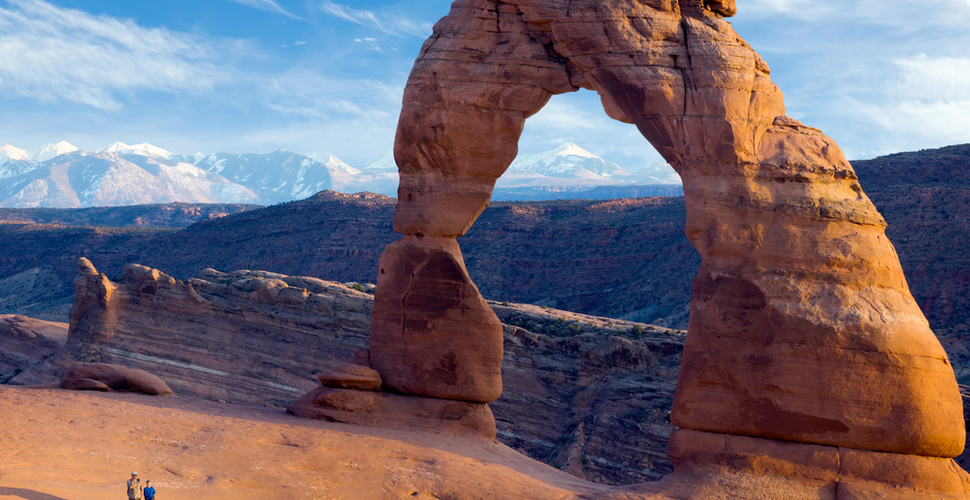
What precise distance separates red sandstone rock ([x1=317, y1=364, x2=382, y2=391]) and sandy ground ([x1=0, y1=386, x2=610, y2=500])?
3.82 ft

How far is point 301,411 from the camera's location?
58.3ft

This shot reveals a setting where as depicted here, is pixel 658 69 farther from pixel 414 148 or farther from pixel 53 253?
pixel 53 253

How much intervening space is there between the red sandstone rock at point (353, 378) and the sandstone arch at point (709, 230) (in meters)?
0.45

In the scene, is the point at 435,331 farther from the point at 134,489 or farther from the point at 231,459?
the point at 134,489

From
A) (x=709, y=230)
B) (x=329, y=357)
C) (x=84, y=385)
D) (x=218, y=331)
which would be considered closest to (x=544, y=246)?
(x=329, y=357)

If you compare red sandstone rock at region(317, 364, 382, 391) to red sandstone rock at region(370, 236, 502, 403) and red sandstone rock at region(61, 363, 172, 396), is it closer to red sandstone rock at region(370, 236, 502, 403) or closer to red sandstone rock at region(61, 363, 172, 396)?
red sandstone rock at region(370, 236, 502, 403)

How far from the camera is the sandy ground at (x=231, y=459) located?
1193 centimetres

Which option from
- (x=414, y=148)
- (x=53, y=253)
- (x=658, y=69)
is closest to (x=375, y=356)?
(x=414, y=148)

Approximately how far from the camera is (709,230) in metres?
14.7

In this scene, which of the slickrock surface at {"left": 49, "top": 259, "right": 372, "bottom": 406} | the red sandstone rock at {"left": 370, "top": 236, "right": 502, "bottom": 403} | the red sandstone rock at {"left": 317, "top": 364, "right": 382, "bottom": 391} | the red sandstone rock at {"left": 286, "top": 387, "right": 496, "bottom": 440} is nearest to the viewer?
the red sandstone rock at {"left": 286, "top": 387, "right": 496, "bottom": 440}

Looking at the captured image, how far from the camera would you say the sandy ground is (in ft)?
39.1

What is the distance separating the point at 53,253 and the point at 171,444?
265ft

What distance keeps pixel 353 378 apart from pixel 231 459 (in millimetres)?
4546

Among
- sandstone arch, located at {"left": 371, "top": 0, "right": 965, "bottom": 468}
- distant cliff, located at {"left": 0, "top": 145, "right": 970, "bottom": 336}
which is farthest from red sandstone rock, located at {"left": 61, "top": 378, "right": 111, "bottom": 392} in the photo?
distant cliff, located at {"left": 0, "top": 145, "right": 970, "bottom": 336}
